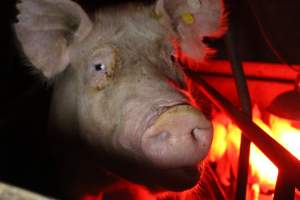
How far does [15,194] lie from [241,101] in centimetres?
198

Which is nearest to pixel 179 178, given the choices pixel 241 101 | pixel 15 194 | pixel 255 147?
pixel 241 101

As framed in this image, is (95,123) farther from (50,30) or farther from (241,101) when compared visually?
(241,101)

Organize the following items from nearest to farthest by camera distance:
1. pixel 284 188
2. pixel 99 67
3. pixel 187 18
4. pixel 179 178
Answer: pixel 284 188
pixel 179 178
pixel 99 67
pixel 187 18

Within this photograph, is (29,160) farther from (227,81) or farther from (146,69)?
(227,81)

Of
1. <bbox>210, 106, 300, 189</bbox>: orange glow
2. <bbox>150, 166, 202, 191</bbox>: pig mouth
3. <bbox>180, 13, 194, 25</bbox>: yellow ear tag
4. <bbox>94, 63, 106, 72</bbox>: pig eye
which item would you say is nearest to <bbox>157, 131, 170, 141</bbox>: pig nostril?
<bbox>150, 166, 202, 191</bbox>: pig mouth

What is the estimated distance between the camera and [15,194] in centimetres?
68

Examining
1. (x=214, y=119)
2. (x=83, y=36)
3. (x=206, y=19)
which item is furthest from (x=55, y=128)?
(x=214, y=119)

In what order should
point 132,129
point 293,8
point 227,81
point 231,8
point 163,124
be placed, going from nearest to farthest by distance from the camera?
1. point 163,124
2. point 132,129
3. point 227,81
4. point 293,8
5. point 231,8

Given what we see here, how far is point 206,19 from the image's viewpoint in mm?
2641

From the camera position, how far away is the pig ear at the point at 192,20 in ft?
8.27

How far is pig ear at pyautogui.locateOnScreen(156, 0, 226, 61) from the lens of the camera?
2.52m

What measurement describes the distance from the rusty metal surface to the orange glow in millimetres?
2876

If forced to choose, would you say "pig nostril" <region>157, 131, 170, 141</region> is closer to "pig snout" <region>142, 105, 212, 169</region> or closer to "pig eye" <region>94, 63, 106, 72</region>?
"pig snout" <region>142, 105, 212, 169</region>

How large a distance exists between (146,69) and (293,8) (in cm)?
334
